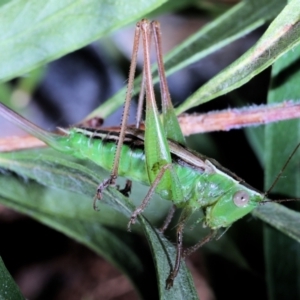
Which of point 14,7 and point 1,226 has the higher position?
point 14,7

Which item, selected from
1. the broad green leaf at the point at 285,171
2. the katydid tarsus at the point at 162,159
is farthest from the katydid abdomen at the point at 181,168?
the broad green leaf at the point at 285,171

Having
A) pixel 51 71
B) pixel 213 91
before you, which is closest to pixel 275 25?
pixel 213 91

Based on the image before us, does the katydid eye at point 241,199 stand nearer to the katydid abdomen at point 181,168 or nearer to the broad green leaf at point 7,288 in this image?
the katydid abdomen at point 181,168

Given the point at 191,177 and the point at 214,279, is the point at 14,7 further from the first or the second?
the point at 214,279

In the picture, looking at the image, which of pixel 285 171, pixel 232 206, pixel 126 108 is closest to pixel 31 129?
pixel 126 108

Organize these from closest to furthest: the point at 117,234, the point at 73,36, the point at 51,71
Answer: the point at 73,36, the point at 117,234, the point at 51,71

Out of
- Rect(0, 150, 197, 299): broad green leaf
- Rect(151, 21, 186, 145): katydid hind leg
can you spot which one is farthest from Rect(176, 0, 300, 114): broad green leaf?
Rect(0, 150, 197, 299): broad green leaf

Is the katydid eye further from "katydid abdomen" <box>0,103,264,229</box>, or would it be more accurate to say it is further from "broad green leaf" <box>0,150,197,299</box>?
"broad green leaf" <box>0,150,197,299</box>

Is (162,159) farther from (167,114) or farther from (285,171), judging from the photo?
(285,171)
